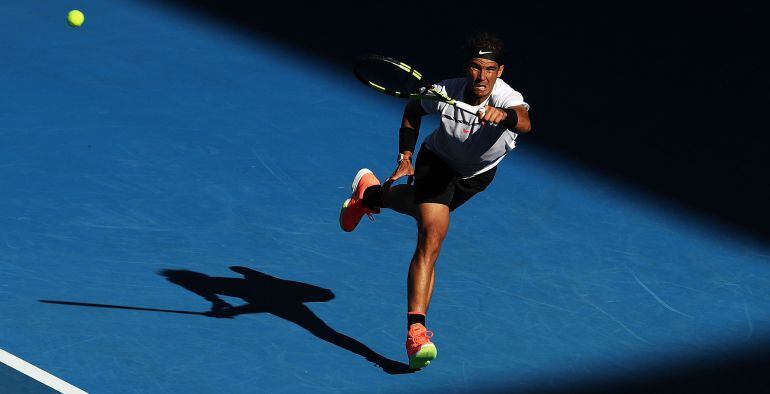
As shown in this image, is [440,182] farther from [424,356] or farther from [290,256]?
[290,256]

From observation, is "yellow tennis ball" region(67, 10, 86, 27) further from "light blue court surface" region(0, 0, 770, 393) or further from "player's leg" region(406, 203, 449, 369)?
"player's leg" region(406, 203, 449, 369)

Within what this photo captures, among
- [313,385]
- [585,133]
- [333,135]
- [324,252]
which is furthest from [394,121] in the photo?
[313,385]

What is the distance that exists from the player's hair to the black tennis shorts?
0.69 meters

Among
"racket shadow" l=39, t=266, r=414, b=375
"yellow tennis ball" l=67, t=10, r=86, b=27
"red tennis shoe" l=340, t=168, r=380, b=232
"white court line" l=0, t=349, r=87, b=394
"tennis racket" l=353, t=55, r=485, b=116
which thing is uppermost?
"yellow tennis ball" l=67, t=10, r=86, b=27

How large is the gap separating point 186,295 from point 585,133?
4.06 meters

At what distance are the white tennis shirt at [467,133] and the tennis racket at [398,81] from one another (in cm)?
10

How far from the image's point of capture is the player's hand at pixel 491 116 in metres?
6.67

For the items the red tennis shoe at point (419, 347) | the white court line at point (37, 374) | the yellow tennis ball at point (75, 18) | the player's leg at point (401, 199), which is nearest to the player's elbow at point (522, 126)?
the player's leg at point (401, 199)

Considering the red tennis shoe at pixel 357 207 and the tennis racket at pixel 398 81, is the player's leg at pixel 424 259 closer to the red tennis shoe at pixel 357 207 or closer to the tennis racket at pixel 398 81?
the tennis racket at pixel 398 81

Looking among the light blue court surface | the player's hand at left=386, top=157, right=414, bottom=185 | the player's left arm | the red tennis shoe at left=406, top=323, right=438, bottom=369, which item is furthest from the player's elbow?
the light blue court surface

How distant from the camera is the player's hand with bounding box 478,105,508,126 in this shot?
6672mm

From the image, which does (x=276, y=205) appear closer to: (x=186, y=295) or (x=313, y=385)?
(x=186, y=295)

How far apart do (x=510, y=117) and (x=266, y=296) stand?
1996 millimetres

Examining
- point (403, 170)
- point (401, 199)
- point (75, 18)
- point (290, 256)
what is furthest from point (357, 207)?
point (75, 18)
